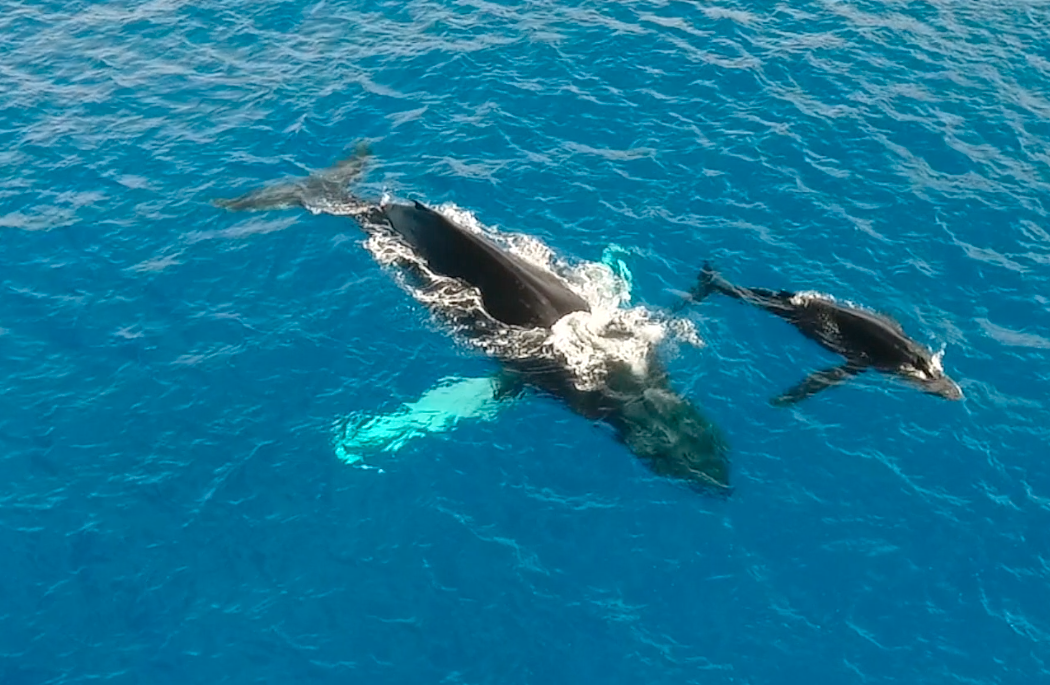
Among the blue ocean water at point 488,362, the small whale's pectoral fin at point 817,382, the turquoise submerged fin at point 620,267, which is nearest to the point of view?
the blue ocean water at point 488,362

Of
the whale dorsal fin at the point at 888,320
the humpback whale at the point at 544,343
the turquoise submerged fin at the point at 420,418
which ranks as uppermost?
the whale dorsal fin at the point at 888,320

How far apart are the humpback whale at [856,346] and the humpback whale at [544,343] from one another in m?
4.01

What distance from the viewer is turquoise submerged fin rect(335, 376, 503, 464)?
32.4 m

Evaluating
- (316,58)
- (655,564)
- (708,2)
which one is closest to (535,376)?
(655,564)

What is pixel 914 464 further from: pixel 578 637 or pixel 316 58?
pixel 316 58

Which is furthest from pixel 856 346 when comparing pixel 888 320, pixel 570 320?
pixel 570 320

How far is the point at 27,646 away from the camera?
27.8 metres

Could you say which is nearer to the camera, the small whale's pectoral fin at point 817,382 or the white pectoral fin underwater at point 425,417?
the white pectoral fin underwater at point 425,417

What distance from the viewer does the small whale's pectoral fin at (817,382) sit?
110 feet

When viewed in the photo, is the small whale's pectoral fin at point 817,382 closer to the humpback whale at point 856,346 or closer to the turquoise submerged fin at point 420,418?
the humpback whale at point 856,346

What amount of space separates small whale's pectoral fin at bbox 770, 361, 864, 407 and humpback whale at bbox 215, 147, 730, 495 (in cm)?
298

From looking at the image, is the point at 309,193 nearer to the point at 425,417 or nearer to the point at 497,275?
the point at 497,275

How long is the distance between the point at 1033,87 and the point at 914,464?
81.6 ft

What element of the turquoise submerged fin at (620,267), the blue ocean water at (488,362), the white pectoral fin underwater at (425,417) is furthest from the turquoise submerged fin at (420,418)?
the turquoise submerged fin at (620,267)
